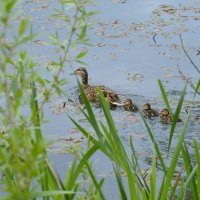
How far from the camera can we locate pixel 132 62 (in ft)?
21.8

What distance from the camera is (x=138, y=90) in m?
6.11

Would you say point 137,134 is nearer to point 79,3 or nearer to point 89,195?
point 89,195

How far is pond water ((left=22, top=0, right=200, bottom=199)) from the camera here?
5.09 meters

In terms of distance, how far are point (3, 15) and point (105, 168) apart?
11.1 feet

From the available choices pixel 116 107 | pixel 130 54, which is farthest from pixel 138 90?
pixel 130 54

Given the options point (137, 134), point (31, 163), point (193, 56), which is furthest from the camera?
point (193, 56)

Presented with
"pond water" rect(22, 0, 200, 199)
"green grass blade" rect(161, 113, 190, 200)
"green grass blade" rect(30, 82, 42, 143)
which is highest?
"green grass blade" rect(30, 82, 42, 143)

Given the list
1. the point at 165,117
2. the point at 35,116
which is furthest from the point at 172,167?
the point at 165,117

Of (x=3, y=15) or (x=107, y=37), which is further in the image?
(x=107, y=37)

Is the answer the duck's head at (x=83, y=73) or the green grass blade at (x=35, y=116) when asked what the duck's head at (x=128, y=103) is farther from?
the green grass blade at (x=35, y=116)

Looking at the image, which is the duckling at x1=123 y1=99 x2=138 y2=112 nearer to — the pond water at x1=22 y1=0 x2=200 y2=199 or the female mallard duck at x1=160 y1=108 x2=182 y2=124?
the pond water at x1=22 y1=0 x2=200 y2=199

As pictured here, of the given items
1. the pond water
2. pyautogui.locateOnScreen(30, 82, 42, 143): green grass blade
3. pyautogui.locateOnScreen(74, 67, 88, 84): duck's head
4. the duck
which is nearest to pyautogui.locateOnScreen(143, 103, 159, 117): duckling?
the pond water

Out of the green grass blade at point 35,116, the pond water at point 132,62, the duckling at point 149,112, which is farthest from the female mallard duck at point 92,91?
the green grass blade at point 35,116

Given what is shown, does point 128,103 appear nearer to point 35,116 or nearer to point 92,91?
point 92,91
